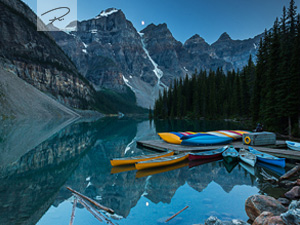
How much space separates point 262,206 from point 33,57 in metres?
162

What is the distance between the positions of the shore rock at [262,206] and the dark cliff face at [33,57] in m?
130

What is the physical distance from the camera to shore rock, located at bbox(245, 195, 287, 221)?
25.1ft

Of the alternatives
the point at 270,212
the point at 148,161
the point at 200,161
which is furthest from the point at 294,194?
the point at 148,161

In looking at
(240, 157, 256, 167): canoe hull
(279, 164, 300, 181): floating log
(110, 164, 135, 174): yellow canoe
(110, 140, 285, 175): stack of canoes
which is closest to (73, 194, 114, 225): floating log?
(110, 164, 135, 174): yellow canoe

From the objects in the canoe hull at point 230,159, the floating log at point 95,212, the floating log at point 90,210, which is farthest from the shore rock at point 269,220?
the canoe hull at point 230,159

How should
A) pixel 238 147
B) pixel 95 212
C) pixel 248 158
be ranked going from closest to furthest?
pixel 95 212 < pixel 248 158 < pixel 238 147

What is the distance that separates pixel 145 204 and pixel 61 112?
113 meters

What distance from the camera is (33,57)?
13475cm

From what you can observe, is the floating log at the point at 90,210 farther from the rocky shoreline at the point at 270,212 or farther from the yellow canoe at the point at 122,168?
the yellow canoe at the point at 122,168

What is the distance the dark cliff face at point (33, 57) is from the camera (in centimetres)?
11756

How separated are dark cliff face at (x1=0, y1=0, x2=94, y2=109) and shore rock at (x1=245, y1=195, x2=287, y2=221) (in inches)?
5123

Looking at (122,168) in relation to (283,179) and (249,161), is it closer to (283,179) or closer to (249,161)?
(249,161)

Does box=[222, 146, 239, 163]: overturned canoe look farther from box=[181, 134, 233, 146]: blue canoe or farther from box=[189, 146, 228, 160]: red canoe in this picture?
box=[181, 134, 233, 146]: blue canoe

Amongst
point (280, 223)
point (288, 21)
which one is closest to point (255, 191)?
point (280, 223)
